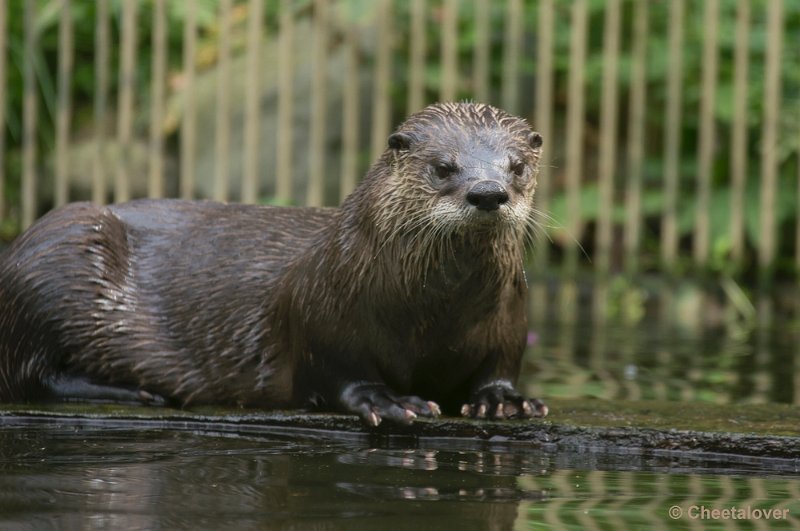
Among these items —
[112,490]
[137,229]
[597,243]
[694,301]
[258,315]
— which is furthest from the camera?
[597,243]

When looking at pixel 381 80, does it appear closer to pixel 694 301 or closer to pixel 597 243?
pixel 597 243

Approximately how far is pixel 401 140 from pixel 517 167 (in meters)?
0.32

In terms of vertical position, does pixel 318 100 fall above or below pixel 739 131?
above

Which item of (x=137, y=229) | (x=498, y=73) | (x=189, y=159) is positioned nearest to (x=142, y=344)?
(x=137, y=229)

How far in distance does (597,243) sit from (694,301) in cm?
81

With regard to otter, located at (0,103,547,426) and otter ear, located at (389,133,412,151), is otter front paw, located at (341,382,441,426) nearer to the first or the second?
otter, located at (0,103,547,426)

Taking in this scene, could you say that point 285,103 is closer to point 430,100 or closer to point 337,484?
point 430,100

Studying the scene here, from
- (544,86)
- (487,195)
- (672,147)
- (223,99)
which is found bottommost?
(487,195)

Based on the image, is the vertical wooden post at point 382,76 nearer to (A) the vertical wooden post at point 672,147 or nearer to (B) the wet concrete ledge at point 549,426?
(A) the vertical wooden post at point 672,147

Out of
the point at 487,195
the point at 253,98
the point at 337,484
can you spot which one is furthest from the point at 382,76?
the point at 337,484

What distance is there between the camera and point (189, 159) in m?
8.88

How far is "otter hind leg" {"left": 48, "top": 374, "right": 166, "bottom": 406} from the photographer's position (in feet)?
14.4

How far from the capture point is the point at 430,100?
9617mm

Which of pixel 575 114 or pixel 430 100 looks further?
pixel 430 100
